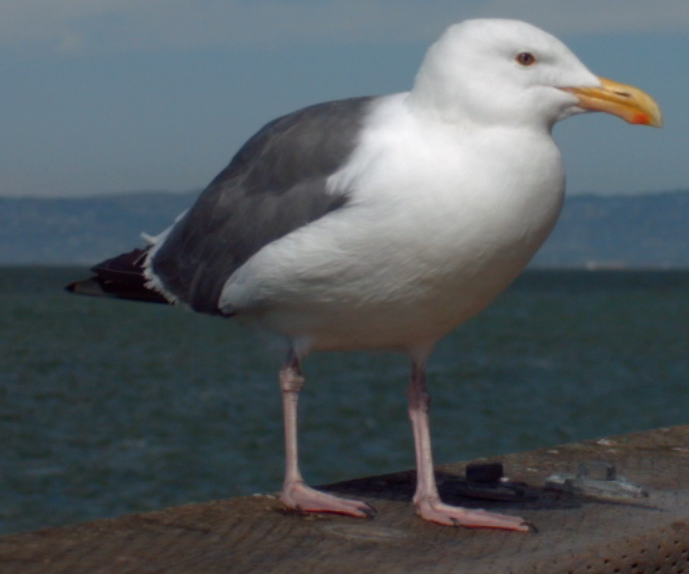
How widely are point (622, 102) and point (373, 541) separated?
69.2 inches

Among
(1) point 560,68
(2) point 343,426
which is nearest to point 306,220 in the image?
(1) point 560,68

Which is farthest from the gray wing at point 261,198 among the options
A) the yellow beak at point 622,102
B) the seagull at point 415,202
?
the yellow beak at point 622,102

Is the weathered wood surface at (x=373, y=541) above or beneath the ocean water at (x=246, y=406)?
above

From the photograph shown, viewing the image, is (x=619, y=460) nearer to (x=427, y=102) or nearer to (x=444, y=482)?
(x=444, y=482)

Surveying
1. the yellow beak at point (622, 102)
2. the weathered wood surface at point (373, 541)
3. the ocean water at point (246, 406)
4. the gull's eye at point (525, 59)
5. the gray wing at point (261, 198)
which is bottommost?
the ocean water at point (246, 406)

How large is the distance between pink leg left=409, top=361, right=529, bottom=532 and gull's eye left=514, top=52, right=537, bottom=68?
136 cm

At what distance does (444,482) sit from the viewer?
18.2 feet

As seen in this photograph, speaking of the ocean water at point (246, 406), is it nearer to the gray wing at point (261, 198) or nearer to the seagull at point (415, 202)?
the gray wing at point (261, 198)

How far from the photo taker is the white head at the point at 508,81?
453 cm

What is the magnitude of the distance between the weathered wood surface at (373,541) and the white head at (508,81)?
1.41m

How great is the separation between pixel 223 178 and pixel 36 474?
94.3ft

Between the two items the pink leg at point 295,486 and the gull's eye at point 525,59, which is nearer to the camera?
the gull's eye at point 525,59

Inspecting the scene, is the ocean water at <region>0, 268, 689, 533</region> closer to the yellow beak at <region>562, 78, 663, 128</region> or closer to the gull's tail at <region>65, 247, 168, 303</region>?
the gull's tail at <region>65, 247, 168, 303</region>

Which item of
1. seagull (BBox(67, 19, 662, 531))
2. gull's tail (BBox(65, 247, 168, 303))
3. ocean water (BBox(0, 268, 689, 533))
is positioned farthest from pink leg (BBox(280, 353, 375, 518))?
gull's tail (BBox(65, 247, 168, 303))
